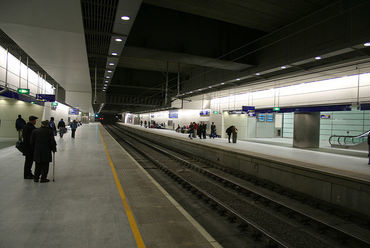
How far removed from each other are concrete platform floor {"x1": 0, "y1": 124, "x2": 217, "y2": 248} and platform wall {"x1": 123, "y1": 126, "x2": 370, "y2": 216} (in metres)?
4.74

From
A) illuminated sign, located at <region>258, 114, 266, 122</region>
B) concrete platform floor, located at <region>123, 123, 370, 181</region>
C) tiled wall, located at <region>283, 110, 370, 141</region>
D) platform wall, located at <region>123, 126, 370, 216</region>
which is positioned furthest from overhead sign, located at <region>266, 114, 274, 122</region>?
platform wall, located at <region>123, 126, 370, 216</region>

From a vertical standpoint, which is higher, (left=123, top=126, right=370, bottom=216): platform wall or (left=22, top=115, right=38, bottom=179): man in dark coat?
(left=22, top=115, right=38, bottom=179): man in dark coat

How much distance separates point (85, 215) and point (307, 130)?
607 inches

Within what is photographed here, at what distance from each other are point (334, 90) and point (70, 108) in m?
34.8

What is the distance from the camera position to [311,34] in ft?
34.0

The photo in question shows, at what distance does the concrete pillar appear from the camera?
16172 millimetres

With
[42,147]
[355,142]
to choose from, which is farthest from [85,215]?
[355,142]

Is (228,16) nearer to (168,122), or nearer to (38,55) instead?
(38,55)

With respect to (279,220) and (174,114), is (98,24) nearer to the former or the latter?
(279,220)

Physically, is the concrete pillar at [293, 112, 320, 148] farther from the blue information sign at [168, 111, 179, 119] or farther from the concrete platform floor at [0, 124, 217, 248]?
the blue information sign at [168, 111, 179, 119]

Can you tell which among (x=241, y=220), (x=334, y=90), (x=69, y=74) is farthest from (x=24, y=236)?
(x=334, y=90)

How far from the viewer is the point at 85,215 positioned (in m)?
4.40

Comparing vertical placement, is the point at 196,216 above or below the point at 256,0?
below

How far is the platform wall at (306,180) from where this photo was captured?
635 centimetres
